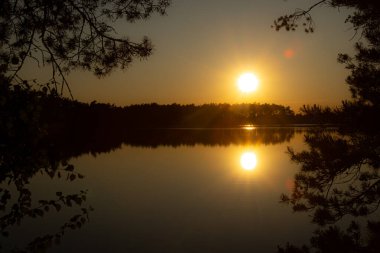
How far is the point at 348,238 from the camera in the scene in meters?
6.86

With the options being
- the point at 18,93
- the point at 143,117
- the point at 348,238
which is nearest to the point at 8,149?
the point at 18,93

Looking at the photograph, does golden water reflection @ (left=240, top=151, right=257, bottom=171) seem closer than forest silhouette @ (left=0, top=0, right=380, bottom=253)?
No

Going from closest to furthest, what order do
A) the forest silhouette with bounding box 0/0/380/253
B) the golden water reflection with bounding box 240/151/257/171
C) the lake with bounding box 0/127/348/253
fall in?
the forest silhouette with bounding box 0/0/380/253 < the lake with bounding box 0/127/348/253 < the golden water reflection with bounding box 240/151/257/171

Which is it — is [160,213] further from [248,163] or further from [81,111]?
[248,163]

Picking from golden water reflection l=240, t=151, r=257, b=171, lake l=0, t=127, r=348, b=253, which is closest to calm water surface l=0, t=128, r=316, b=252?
lake l=0, t=127, r=348, b=253

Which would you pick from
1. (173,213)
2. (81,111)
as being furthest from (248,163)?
(81,111)

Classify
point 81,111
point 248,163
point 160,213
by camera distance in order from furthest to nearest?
point 248,163
point 160,213
point 81,111

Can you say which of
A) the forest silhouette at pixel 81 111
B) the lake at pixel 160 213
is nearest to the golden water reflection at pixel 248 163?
the lake at pixel 160 213

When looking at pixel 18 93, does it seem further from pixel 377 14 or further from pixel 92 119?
pixel 92 119

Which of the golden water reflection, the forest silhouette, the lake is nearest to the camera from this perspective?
the forest silhouette

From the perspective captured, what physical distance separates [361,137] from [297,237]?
15.0 feet

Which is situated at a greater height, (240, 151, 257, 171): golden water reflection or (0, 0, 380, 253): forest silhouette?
(0, 0, 380, 253): forest silhouette

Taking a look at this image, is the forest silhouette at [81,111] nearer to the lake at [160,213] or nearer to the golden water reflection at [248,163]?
the lake at [160,213]

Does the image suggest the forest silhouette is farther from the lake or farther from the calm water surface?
the calm water surface
